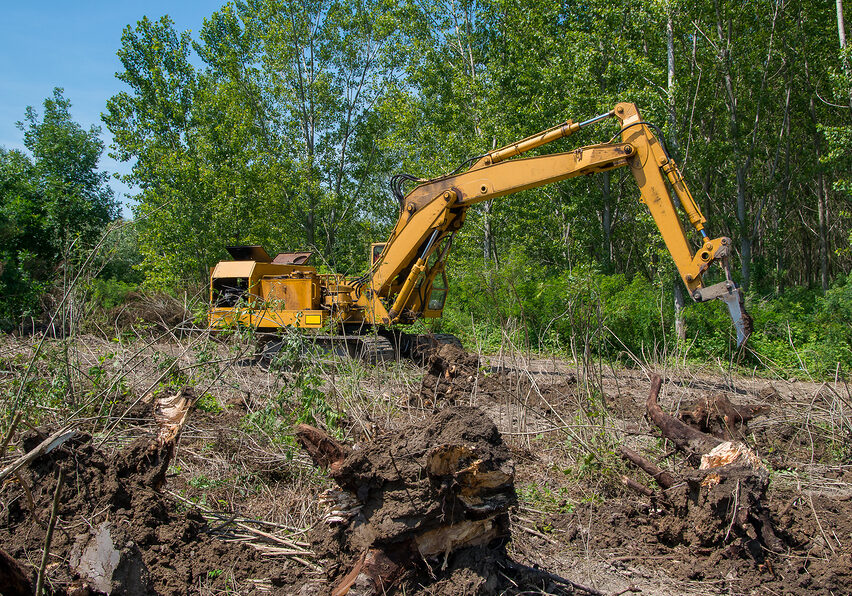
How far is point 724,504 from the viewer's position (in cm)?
347

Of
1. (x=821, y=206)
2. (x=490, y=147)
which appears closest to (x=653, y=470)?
(x=490, y=147)

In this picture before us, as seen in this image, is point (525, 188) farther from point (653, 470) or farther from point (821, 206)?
point (821, 206)

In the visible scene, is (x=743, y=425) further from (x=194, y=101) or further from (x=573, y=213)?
(x=194, y=101)

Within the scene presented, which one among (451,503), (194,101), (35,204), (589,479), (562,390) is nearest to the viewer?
(451,503)

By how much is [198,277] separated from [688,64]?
18.5 meters

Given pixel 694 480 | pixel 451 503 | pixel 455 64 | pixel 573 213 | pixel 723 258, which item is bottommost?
pixel 694 480

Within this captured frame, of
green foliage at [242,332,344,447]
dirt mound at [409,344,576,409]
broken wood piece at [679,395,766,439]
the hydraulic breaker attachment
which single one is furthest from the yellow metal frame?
broken wood piece at [679,395,766,439]

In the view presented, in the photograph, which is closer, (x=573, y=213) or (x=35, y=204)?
(x=35, y=204)

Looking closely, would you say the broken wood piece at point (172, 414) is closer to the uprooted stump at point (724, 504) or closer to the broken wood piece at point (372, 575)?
the broken wood piece at point (372, 575)

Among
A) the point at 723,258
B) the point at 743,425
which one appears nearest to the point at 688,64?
the point at 723,258

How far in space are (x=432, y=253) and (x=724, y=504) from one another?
24.9ft

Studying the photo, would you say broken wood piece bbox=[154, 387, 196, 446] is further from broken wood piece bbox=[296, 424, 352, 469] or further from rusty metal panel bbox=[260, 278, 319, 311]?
rusty metal panel bbox=[260, 278, 319, 311]

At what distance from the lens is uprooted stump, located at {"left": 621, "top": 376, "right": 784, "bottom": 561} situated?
345 cm

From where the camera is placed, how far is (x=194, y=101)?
2355 centimetres
